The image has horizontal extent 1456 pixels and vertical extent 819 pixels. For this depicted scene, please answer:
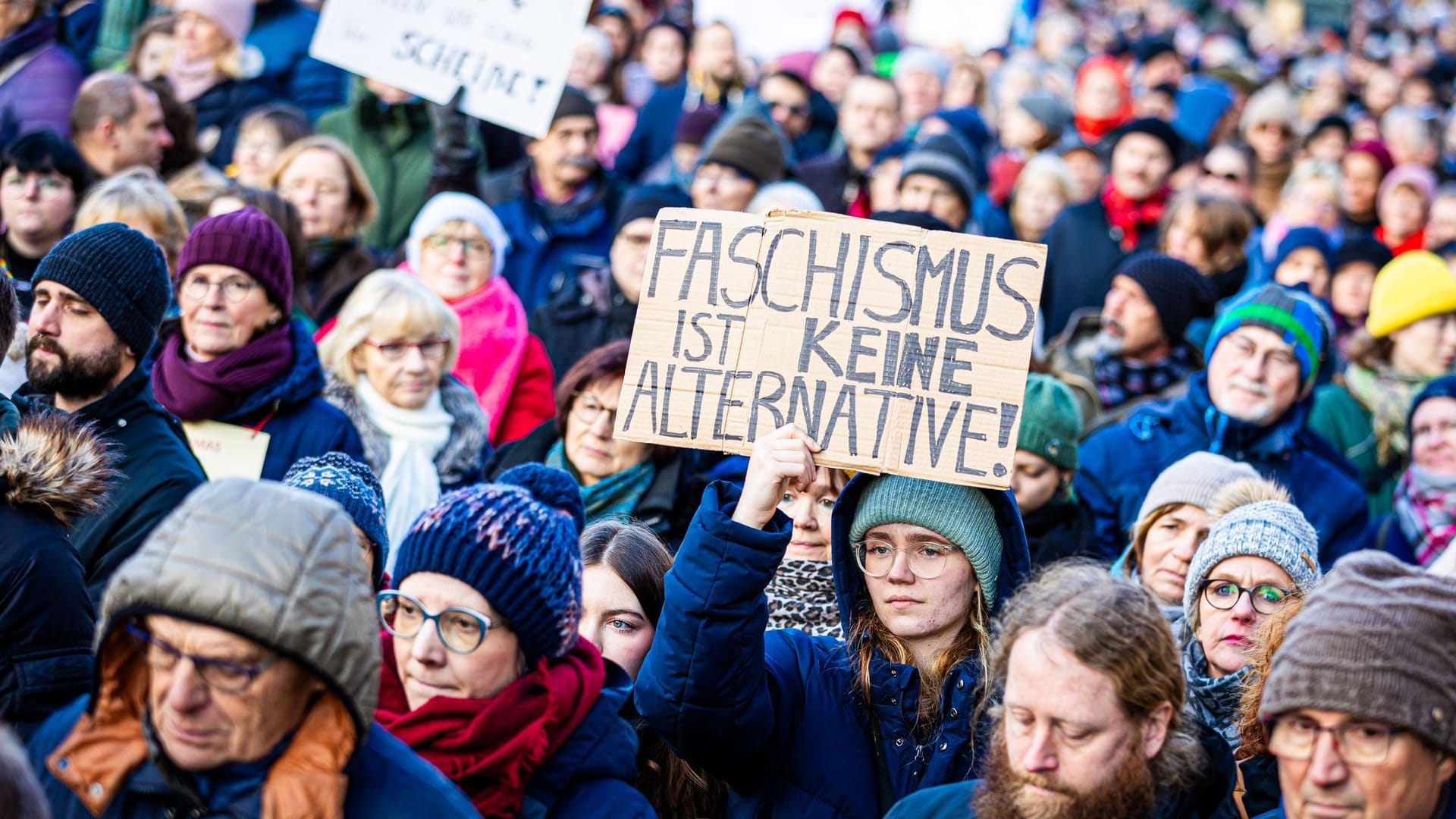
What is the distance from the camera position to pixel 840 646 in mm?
3943

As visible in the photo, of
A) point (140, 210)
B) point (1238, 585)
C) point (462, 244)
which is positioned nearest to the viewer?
point (1238, 585)

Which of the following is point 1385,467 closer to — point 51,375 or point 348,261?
point 348,261

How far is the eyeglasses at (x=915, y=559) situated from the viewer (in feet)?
12.9

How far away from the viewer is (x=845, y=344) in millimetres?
3965

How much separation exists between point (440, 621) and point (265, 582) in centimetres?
74

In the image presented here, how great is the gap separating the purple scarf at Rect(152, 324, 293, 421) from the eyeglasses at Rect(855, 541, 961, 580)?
2.47m

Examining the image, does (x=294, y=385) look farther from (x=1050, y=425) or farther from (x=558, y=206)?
(x=558, y=206)

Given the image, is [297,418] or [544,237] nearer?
[297,418]

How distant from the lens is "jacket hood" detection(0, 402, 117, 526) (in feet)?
11.4

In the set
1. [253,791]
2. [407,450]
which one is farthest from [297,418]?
[253,791]

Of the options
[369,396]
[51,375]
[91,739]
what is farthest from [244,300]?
[91,739]

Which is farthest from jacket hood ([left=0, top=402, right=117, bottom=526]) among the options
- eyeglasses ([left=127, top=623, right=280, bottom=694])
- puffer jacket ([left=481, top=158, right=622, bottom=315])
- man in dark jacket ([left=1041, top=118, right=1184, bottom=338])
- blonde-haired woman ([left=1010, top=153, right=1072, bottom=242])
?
blonde-haired woman ([left=1010, top=153, right=1072, bottom=242])

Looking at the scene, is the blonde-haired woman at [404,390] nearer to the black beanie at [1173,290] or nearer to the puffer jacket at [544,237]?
the puffer jacket at [544,237]

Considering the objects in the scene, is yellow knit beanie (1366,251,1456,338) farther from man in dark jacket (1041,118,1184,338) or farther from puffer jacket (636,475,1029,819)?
puffer jacket (636,475,1029,819)
